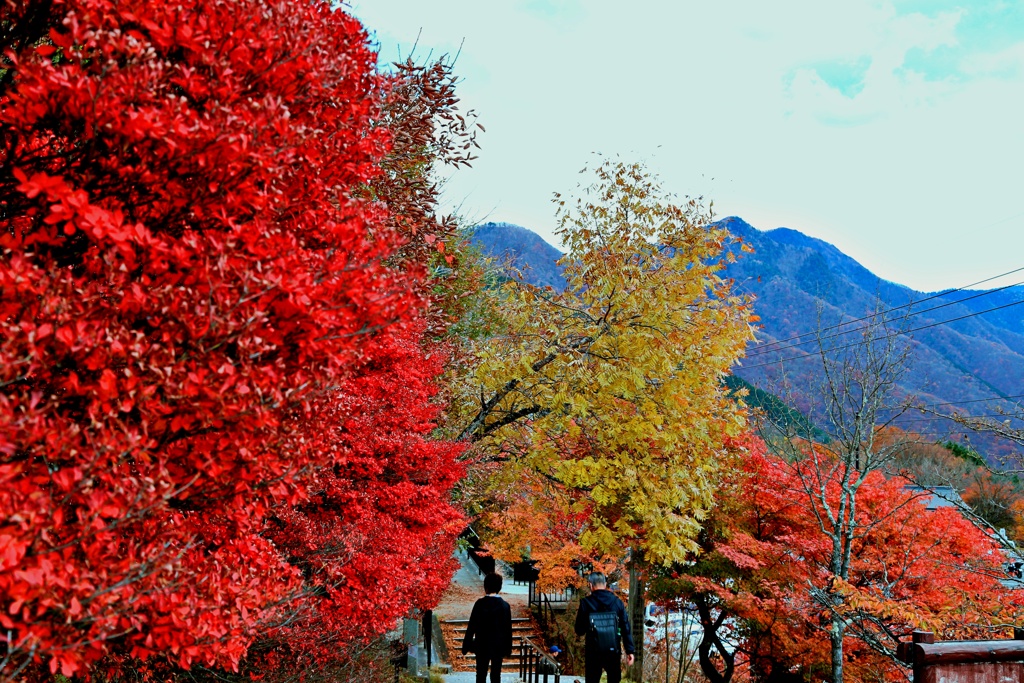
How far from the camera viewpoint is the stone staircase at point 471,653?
55.8ft

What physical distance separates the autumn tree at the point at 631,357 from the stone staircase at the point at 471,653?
26.9 ft

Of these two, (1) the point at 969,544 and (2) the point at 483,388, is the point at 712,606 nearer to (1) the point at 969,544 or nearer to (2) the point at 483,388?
(1) the point at 969,544

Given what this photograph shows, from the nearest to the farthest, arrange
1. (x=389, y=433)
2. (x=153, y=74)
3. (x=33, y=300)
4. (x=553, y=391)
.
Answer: (x=33, y=300) → (x=153, y=74) → (x=389, y=433) → (x=553, y=391)

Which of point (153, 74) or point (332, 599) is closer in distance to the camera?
point (153, 74)

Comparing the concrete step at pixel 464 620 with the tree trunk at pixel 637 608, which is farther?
the concrete step at pixel 464 620

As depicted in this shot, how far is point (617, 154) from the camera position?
1032 cm

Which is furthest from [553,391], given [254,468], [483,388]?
[254,468]

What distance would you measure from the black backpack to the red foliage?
464 centimetres

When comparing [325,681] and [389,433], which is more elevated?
[389,433]

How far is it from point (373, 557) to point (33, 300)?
412cm

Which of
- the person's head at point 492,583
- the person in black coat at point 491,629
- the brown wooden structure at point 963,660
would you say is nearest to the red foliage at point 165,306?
the brown wooden structure at point 963,660

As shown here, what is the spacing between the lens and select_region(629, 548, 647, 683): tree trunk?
601 inches

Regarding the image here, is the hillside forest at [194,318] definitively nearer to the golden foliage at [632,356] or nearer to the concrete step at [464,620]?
the golden foliage at [632,356]

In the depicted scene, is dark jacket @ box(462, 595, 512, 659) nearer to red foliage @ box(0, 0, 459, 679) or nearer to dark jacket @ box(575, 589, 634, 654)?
dark jacket @ box(575, 589, 634, 654)
